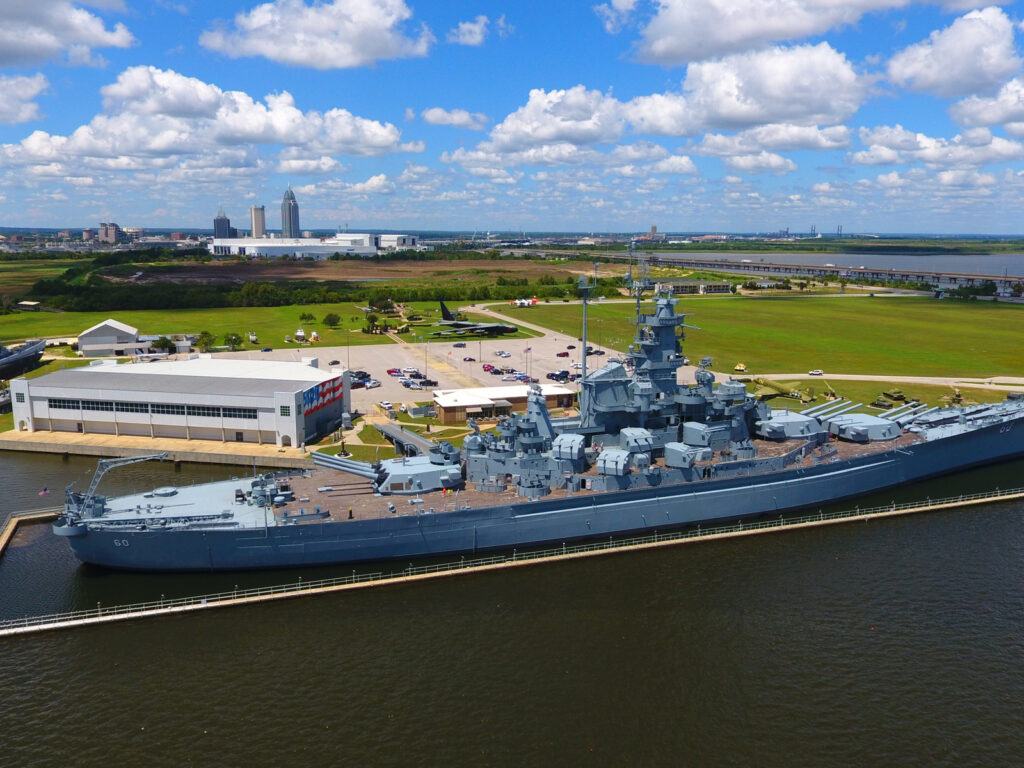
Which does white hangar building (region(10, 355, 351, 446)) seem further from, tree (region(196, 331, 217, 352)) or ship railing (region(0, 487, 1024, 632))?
tree (region(196, 331, 217, 352))

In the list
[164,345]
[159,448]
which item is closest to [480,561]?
[159,448]

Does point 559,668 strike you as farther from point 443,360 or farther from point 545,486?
point 443,360

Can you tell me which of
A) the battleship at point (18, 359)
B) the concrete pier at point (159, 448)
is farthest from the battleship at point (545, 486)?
the battleship at point (18, 359)

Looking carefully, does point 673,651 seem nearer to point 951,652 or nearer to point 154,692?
point 951,652

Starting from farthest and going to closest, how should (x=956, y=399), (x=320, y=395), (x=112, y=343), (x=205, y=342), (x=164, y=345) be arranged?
(x=205, y=342) → (x=164, y=345) → (x=112, y=343) → (x=956, y=399) → (x=320, y=395)

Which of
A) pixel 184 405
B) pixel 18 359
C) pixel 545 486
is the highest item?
pixel 18 359

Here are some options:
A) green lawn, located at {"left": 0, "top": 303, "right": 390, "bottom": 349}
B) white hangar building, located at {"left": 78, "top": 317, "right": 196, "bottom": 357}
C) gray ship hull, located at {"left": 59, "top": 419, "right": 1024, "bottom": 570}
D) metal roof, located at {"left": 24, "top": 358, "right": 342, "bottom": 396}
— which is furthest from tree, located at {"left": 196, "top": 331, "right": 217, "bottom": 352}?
gray ship hull, located at {"left": 59, "top": 419, "right": 1024, "bottom": 570}

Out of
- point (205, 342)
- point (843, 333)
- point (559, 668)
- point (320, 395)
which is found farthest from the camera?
point (843, 333)
